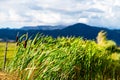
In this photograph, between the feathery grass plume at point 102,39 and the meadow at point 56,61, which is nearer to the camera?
the meadow at point 56,61

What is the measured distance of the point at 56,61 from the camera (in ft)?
41.3

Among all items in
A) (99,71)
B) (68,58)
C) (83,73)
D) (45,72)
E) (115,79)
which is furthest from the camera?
(115,79)

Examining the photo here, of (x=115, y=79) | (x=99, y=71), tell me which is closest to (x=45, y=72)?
(x=99, y=71)

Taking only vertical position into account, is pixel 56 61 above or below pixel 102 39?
above

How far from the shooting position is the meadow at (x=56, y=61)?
12047mm

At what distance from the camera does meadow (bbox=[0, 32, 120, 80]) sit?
12047 mm

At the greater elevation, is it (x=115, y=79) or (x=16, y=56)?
(x=16, y=56)

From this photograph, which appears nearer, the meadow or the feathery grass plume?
the meadow

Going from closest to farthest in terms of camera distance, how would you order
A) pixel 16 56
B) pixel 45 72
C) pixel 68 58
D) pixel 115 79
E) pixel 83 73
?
1. pixel 45 72
2. pixel 16 56
3. pixel 68 58
4. pixel 83 73
5. pixel 115 79

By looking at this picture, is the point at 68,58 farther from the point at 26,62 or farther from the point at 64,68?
the point at 26,62

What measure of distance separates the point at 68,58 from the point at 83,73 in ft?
6.71

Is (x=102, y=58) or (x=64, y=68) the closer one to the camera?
(x=64, y=68)

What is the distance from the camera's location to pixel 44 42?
570 inches

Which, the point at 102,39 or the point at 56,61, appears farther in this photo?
the point at 102,39
